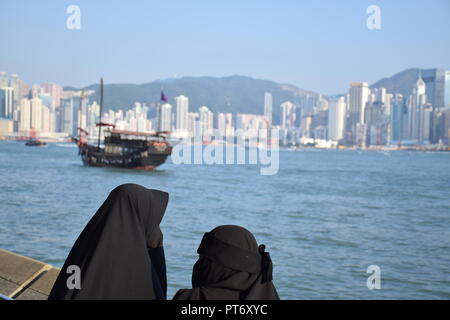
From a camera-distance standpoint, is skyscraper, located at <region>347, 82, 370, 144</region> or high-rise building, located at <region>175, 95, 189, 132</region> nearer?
high-rise building, located at <region>175, 95, 189, 132</region>

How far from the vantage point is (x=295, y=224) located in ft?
55.4

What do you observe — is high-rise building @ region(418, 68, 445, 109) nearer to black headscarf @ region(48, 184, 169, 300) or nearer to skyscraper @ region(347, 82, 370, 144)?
skyscraper @ region(347, 82, 370, 144)

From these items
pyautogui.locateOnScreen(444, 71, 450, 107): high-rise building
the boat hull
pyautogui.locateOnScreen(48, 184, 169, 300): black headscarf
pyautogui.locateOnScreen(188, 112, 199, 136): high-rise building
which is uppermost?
pyautogui.locateOnScreen(444, 71, 450, 107): high-rise building

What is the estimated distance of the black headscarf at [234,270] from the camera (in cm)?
162

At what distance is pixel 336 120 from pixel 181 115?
32.7 metres

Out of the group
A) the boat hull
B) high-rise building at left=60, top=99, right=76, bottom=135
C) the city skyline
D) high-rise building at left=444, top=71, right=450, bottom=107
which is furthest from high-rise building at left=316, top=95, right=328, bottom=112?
the boat hull

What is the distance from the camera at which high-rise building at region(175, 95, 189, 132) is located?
338ft

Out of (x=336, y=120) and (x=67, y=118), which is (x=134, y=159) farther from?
(x=336, y=120)

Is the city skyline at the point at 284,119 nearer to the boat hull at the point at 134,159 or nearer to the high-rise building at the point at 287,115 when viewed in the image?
the high-rise building at the point at 287,115

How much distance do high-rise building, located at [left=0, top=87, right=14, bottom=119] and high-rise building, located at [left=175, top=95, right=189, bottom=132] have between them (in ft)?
90.4

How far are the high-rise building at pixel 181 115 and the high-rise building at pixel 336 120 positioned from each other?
30016mm

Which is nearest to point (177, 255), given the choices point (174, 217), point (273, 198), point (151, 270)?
point (174, 217)
